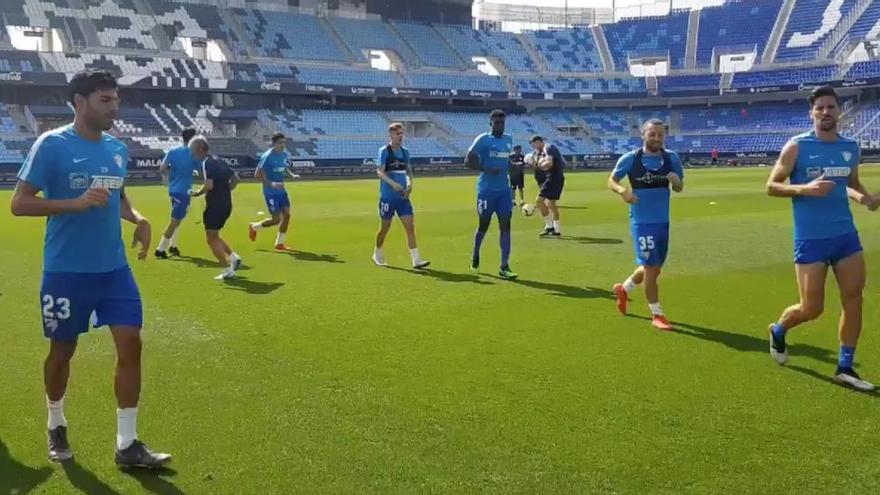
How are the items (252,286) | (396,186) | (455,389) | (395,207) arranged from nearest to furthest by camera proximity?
(455,389) < (252,286) < (396,186) < (395,207)

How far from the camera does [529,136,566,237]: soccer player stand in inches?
663

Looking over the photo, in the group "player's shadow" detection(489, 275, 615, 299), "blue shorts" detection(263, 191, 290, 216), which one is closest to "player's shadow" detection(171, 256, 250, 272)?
"blue shorts" detection(263, 191, 290, 216)

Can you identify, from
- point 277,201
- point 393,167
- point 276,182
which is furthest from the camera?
point 277,201

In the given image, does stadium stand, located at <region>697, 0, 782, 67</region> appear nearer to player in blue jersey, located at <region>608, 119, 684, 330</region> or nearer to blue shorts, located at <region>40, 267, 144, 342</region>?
player in blue jersey, located at <region>608, 119, 684, 330</region>

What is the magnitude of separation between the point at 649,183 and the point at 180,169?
30.1ft

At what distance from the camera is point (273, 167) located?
1493 centimetres

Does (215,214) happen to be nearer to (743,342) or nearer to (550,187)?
(743,342)

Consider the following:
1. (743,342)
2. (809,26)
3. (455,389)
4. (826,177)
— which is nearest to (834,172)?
(826,177)

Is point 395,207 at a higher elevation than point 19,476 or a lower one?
higher

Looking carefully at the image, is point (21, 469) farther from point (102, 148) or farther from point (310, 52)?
point (310, 52)

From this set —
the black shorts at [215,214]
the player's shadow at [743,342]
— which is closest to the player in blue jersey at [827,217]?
the player's shadow at [743,342]

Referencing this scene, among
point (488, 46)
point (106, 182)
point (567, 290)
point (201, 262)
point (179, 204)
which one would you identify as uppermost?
point (488, 46)

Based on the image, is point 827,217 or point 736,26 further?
point 736,26

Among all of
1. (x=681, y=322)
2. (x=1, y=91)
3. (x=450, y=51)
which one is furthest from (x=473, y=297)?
(x=450, y=51)
